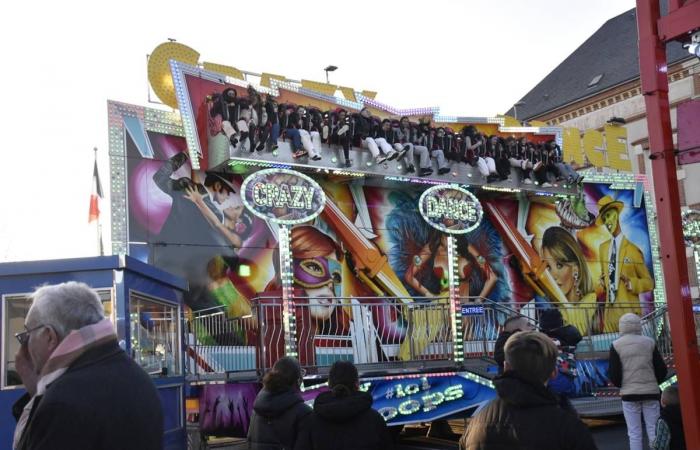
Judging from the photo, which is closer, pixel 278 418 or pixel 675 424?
pixel 278 418

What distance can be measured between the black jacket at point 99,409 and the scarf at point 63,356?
0.02 metres

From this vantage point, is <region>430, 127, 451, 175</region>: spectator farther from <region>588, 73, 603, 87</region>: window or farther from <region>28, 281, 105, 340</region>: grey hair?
<region>588, 73, 603, 87</region>: window

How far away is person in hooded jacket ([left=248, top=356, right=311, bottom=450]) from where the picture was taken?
4816 millimetres

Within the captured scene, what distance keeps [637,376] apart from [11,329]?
5.89m

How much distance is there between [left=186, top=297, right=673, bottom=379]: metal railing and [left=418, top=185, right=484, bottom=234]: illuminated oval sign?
160cm

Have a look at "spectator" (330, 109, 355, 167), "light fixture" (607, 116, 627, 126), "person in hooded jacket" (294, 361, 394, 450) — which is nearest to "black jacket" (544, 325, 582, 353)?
"person in hooded jacket" (294, 361, 394, 450)

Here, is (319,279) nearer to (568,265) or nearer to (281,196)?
(281,196)

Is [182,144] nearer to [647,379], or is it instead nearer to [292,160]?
[292,160]

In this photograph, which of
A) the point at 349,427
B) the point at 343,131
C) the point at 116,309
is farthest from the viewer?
the point at 343,131

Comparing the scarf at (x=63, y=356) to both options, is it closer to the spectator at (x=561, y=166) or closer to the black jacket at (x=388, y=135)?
the black jacket at (x=388, y=135)

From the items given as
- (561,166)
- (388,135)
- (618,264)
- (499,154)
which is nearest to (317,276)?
(388,135)

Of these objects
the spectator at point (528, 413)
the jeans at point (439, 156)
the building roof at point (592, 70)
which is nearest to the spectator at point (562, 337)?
the spectator at point (528, 413)

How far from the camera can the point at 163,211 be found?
12328mm

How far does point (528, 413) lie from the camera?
10.1 feet
